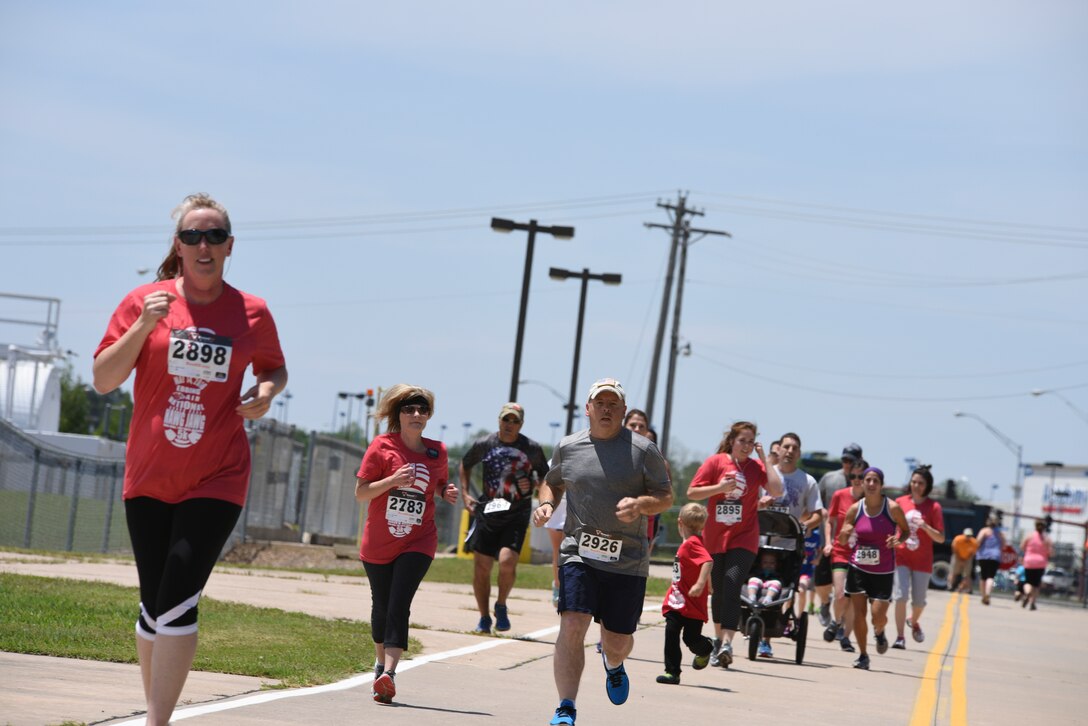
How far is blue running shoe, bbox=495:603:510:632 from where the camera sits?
13820mm

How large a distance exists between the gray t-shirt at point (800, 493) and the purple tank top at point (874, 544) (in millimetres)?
600

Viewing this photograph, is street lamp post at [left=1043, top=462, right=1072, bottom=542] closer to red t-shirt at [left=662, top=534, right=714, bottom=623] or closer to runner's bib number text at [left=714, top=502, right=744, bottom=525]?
runner's bib number text at [left=714, top=502, right=744, bottom=525]

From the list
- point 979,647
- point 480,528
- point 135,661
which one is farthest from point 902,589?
point 135,661

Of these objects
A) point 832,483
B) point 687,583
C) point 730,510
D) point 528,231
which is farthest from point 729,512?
point 528,231

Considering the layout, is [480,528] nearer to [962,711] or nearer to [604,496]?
[962,711]

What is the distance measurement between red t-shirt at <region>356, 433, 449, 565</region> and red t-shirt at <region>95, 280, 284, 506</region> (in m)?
3.33

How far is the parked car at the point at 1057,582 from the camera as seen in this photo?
7044 cm

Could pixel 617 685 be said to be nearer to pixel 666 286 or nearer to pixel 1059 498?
pixel 666 286

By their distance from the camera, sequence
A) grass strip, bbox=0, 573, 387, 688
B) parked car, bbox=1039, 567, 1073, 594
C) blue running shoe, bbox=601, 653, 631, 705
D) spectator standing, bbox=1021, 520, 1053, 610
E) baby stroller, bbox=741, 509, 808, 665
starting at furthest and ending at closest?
parked car, bbox=1039, 567, 1073, 594, spectator standing, bbox=1021, 520, 1053, 610, baby stroller, bbox=741, 509, 808, 665, grass strip, bbox=0, 573, 387, 688, blue running shoe, bbox=601, 653, 631, 705

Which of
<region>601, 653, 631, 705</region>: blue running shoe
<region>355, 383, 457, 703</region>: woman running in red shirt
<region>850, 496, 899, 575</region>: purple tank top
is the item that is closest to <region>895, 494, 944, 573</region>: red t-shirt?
<region>850, 496, 899, 575</region>: purple tank top

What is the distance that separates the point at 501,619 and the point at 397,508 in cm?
472

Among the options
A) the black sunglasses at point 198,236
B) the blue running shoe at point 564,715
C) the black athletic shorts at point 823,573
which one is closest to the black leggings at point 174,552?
the black sunglasses at point 198,236

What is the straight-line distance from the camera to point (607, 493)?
8414mm

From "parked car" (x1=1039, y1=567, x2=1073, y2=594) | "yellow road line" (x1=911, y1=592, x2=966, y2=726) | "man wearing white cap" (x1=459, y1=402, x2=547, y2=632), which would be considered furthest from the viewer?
"parked car" (x1=1039, y1=567, x2=1073, y2=594)
